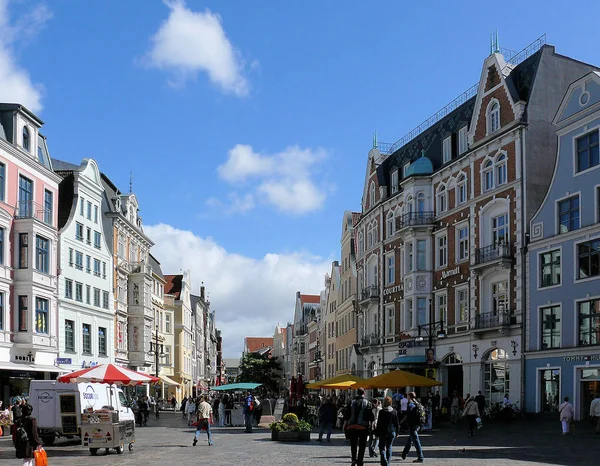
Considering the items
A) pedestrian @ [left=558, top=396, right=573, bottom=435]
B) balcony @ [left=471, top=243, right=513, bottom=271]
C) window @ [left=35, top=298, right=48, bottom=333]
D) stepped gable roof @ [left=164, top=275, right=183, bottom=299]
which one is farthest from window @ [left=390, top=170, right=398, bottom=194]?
stepped gable roof @ [left=164, top=275, right=183, bottom=299]

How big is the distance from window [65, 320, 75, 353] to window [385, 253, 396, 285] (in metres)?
20.5

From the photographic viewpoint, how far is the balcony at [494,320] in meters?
40.1

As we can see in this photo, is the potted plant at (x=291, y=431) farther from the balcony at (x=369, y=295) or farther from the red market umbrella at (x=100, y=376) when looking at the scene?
the balcony at (x=369, y=295)

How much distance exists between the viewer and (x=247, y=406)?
124ft

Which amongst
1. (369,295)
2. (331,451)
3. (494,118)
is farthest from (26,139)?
(331,451)

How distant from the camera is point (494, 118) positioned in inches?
1692

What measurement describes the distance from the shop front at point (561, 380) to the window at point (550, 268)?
123 inches

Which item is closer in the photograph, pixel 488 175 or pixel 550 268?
pixel 550 268

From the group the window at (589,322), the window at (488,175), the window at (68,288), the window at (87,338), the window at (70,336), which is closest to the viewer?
the window at (589,322)

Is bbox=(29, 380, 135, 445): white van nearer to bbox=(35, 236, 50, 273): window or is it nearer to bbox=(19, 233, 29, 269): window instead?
bbox=(19, 233, 29, 269): window

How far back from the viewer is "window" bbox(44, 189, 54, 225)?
46031mm

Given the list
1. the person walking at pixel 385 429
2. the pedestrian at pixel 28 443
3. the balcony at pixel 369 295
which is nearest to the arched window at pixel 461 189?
the balcony at pixel 369 295

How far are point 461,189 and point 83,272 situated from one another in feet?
78.8

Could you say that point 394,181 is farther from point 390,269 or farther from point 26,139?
point 26,139
